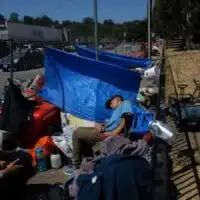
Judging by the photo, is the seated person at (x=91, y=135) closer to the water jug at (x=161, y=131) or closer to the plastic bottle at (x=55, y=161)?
the plastic bottle at (x=55, y=161)

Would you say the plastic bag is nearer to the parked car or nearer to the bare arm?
the bare arm

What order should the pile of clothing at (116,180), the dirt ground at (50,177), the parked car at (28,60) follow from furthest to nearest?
the parked car at (28,60), the dirt ground at (50,177), the pile of clothing at (116,180)

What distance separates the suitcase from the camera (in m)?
7.38

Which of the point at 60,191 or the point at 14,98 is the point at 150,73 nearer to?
the point at 14,98

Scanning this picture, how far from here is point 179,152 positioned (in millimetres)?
7336

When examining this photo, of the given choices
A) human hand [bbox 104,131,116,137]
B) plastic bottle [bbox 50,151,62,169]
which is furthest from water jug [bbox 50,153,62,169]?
human hand [bbox 104,131,116,137]

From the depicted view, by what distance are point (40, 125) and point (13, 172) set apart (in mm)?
2851

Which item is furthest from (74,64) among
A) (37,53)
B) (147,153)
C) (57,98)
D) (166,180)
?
(37,53)

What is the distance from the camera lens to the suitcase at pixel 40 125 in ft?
24.2

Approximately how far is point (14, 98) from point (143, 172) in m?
3.65

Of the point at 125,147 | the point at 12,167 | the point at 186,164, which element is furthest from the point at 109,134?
the point at 12,167

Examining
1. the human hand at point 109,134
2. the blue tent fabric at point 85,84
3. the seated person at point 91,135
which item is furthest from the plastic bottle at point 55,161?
the blue tent fabric at point 85,84

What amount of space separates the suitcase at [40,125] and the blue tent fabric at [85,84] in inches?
13.7

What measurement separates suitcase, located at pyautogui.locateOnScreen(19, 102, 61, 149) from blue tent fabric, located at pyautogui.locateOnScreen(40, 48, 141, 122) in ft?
1.14
